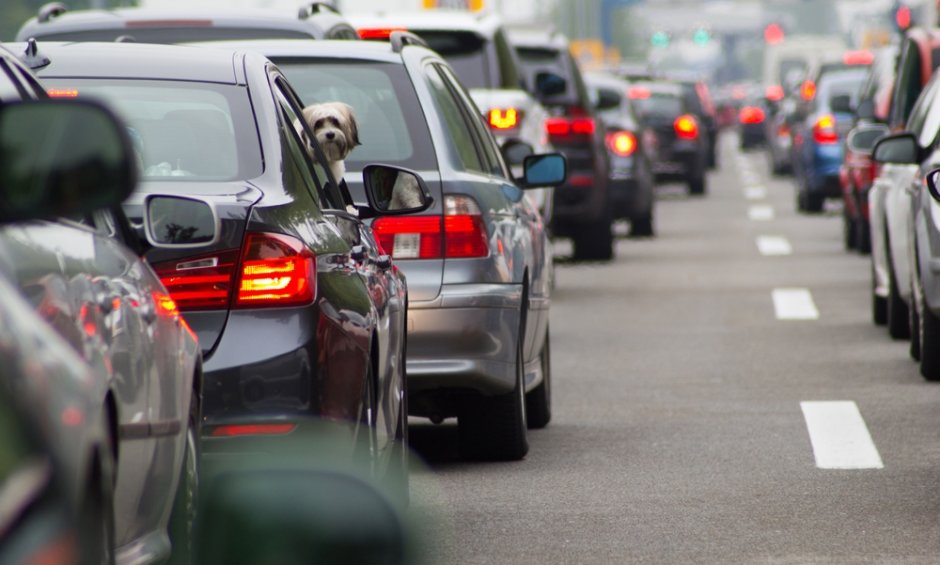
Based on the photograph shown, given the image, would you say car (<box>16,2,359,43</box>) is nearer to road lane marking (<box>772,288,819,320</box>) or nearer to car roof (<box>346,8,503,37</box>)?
car roof (<box>346,8,503,37</box>)

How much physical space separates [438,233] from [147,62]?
7.42 feet

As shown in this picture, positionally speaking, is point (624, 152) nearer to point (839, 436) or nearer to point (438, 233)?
point (839, 436)

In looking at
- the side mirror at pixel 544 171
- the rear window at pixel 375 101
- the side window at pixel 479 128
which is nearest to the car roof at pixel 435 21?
the side mirror at pixel 544 171

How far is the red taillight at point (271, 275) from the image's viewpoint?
5.63 metres

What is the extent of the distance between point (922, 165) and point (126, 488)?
324 inches

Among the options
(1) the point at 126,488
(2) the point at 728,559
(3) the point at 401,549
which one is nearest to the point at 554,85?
(2) the point at 728,559

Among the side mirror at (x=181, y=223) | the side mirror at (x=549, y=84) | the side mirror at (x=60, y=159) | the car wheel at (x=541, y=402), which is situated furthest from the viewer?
the side mirror at (x=549, y=84)

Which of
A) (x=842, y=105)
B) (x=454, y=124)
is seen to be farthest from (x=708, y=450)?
(x=842, y=105)

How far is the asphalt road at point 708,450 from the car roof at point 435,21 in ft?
6.95

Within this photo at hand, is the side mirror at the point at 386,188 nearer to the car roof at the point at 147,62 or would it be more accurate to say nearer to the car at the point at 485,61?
the car roof at the point at 147,62

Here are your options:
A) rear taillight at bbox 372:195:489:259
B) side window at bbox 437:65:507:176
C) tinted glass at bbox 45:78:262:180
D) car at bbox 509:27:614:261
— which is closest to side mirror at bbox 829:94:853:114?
car at bbox 509:27:614:261

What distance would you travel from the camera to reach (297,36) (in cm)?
1199

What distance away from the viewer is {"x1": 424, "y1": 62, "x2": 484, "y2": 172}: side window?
8492mm

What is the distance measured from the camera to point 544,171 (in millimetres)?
10203
